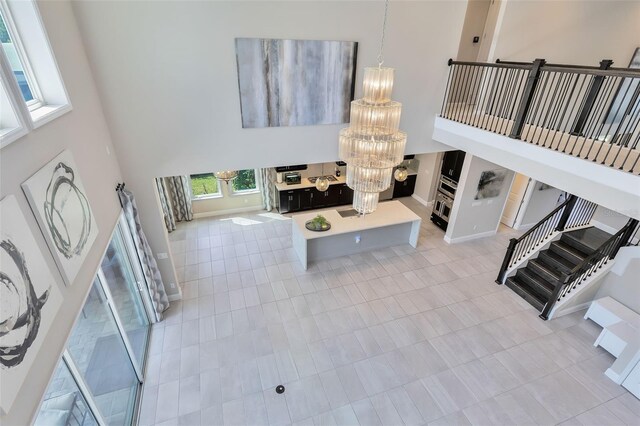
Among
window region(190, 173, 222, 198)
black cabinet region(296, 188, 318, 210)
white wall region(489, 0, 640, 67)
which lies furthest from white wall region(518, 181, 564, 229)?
window region(190, 173, 222, 198)

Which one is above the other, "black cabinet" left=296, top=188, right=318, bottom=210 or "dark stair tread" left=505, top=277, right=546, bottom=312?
"black cabinet" left=296, top=188, right=318, bottom=210

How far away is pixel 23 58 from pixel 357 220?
6113 mm

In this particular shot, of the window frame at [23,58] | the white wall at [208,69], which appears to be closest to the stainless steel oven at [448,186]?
the white wall at [208,69]

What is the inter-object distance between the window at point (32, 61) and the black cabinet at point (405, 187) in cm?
928

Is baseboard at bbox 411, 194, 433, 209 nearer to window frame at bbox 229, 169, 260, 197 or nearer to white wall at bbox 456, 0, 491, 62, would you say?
white wall at bbox 456, 0, 491, 62

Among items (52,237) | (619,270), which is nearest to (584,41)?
(619,270)

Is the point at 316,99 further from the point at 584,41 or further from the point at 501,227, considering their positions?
the point at 501,227

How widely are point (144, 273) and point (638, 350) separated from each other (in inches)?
305

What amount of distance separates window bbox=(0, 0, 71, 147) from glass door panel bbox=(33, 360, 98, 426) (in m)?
2.12

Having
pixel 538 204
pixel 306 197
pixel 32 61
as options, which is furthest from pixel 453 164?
pixel 32 61

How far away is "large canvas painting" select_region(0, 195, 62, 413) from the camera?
70.6 inches

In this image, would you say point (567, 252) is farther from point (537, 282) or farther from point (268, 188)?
point (268, 188)

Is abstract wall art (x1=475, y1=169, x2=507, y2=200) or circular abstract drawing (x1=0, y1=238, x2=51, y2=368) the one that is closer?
circular abstract drawing (x1=0, y1=238, x2=51, y2=368)

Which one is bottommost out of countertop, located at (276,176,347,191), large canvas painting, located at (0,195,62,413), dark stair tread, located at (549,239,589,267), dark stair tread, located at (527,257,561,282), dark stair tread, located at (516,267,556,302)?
dark stair tread, located at (516,267,556,302)
